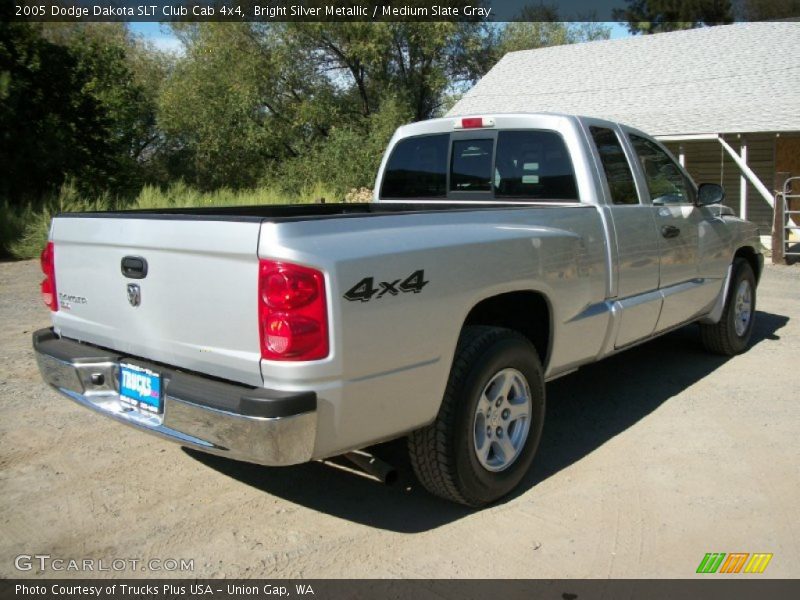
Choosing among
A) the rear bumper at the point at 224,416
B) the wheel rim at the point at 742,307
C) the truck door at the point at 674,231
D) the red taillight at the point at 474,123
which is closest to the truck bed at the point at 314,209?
the red taillight at the point at 474,123

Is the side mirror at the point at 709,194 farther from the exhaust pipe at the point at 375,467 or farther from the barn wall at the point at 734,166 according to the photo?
the barn wall at the point at 734,166

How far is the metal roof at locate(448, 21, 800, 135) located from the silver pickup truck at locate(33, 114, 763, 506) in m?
13.4

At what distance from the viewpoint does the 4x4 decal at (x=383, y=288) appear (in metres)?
2.89

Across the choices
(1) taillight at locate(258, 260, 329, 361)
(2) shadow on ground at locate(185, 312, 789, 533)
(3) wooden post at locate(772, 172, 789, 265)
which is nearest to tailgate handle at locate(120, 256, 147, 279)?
(1) taillight at locate(258, 260, 329, 361)

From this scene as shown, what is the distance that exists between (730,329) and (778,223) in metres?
7.67

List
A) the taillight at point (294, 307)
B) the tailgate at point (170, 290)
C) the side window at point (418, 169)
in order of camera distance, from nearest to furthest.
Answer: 1. the taillight at point (294, 307)
2. the tailgate at point (170, 290)
3. the side window at point (418, 169)

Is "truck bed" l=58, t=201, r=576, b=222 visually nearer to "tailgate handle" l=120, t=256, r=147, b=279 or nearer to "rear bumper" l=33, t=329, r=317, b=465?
"tailgate handle" l=120, t=256, r=147, b=279

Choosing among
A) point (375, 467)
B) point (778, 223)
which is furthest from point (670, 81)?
point (375, 467)

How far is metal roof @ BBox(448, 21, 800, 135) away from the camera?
55.9ft

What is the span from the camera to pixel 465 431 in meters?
3.43

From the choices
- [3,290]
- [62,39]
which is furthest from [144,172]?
[3,290]

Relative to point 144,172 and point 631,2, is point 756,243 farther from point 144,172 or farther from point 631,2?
point 631,2
